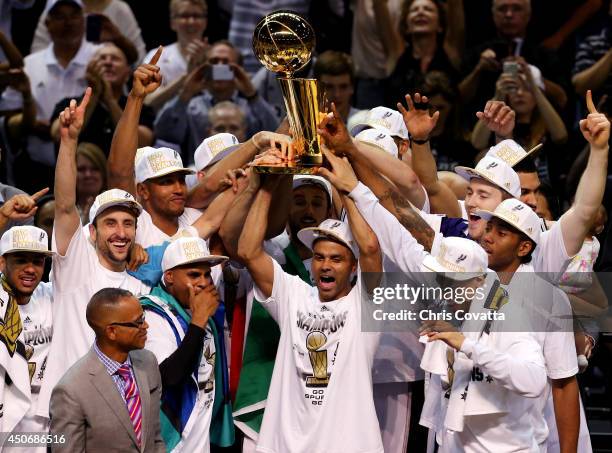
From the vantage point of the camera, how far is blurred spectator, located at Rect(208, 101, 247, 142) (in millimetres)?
9633

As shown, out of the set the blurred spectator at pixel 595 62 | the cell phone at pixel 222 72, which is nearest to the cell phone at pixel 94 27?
the cell phone at pixel 222 72

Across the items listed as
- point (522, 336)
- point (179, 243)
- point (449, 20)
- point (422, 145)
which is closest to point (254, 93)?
point (449, 20)

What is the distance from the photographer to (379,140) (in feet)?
25.9

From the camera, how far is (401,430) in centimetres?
749

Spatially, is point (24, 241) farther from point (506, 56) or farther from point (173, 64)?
point (506, 56)

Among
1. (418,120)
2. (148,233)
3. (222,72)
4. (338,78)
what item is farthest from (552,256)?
(222,72)

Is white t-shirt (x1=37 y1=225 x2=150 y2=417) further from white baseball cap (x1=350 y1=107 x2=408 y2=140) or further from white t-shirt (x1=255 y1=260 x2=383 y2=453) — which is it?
white baseball cap (x1=350 y1=107 x2=408 y2=140)

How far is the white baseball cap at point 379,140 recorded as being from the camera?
782 cm

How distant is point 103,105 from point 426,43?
2.49m

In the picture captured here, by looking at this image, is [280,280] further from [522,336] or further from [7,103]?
[7,103]

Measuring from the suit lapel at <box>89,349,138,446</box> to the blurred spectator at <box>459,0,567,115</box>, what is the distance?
4780 mm

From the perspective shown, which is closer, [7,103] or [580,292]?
[580,292]

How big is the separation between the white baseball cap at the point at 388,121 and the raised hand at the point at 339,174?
3.65ft

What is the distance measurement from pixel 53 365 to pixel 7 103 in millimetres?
4236
